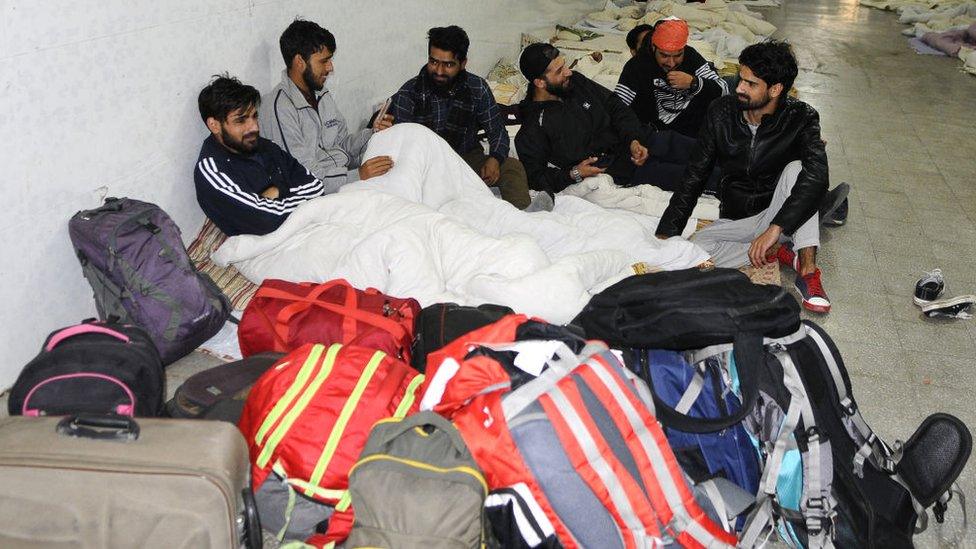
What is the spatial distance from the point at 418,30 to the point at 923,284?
3.05m

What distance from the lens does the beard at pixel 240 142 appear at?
9.18 ft

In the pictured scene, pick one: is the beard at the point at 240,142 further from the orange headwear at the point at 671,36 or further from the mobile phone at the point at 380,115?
the orange headwear at the point at 671,36

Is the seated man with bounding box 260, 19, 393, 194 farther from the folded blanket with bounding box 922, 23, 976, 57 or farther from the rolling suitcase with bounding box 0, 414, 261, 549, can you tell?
the folded blanket with bounding box 922, 23, 976, 57

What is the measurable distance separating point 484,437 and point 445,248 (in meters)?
1.17

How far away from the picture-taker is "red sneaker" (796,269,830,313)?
3.08 meters

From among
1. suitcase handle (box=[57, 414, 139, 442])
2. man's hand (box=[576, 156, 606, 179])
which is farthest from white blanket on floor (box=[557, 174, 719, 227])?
suitcase handle (box=[57, 414, 139, 442])

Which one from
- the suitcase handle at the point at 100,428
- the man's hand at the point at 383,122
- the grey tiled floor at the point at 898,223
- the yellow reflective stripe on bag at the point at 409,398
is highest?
the suitcase handle at the point at 100,428

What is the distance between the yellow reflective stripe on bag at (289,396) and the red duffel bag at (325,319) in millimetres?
308

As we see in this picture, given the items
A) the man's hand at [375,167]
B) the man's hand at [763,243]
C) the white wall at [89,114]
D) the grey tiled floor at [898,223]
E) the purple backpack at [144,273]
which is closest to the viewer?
the white wall at [89,114]

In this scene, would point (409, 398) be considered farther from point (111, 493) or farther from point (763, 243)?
point (763, 243)

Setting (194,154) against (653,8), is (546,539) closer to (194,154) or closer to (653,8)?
(194,154)

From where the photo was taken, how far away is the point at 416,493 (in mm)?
1524

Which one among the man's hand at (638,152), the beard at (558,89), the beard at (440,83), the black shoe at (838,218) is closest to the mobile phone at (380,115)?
the beard at (440,83)

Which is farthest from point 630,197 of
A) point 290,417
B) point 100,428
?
point 100,428
